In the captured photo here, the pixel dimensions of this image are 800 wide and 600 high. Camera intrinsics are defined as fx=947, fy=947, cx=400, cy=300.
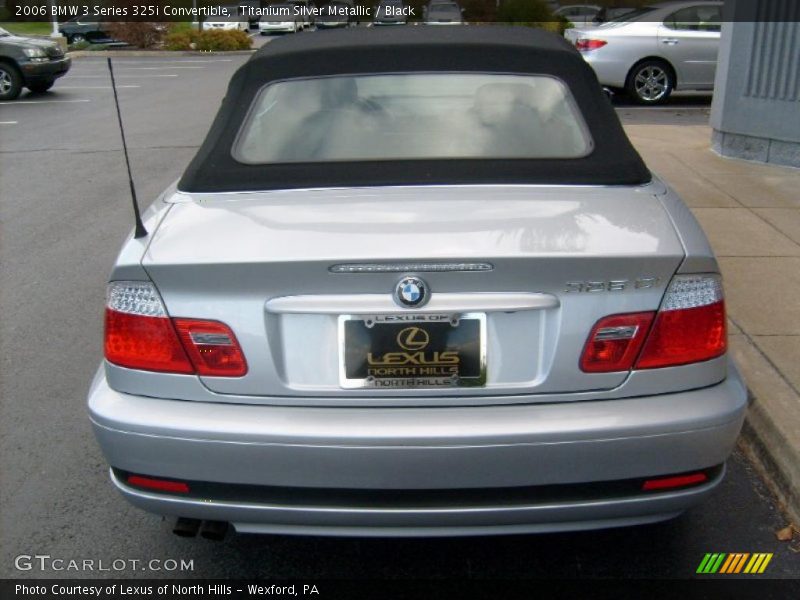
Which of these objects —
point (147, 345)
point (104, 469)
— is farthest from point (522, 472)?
point (104, 469)

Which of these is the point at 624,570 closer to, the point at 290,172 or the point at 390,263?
the point at 390,263

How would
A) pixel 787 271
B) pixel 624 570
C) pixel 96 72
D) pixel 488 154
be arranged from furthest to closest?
1. pixel 96 72
2. pixel 787 271
3. pixel 488 154
4. pixel 624 570

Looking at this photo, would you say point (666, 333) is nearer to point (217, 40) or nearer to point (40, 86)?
point (40, 86)

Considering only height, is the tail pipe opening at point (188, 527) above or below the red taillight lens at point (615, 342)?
below

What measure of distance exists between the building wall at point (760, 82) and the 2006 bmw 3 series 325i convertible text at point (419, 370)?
7.00m

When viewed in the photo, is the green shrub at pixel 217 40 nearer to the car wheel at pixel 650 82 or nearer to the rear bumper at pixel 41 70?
the rear bumper at pixel 41 70

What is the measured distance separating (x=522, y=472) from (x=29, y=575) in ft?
5.89

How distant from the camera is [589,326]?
2658 millimetres

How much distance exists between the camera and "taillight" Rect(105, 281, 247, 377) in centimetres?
271

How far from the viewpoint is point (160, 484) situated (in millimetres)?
2777

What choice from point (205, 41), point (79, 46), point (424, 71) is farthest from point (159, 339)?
point (79, 46)

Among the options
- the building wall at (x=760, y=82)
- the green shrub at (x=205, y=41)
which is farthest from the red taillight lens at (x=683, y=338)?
the green shrub at (x=205, y=41)

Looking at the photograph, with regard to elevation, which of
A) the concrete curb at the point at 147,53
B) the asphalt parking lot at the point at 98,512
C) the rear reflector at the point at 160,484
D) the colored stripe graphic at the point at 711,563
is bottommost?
the concrete curb at the point at 147,53

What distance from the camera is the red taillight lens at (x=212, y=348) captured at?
2.70m
